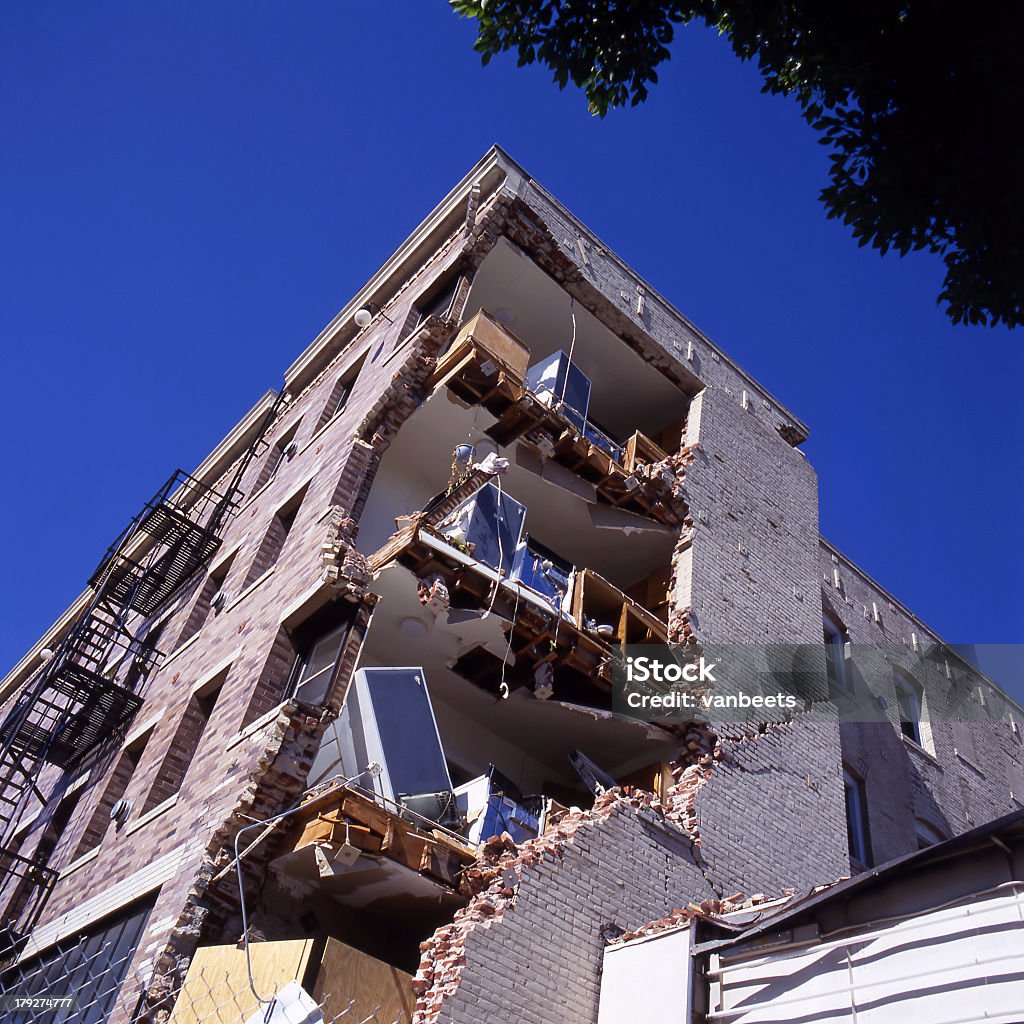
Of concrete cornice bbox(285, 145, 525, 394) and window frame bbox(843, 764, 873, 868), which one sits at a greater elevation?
concrete cornice bbox(285, 145, 525, 394)

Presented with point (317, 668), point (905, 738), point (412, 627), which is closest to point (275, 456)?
point (412, 627)

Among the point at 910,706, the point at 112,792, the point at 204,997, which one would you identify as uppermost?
the point at 910,706

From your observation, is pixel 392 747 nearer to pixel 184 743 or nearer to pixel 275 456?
pixel 184 743

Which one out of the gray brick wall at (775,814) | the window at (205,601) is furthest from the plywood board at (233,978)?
the window at (205,601)

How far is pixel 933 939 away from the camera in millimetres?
8086

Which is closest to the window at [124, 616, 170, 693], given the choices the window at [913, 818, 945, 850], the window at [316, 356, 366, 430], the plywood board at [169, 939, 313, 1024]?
the window at [316, 356, 366, 430]

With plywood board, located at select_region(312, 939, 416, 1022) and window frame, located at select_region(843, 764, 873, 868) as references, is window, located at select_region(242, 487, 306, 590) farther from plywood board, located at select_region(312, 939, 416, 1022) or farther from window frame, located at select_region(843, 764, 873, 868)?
window frame, located at select_region(843, 764, 873, 868)

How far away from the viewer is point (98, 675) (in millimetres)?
18016

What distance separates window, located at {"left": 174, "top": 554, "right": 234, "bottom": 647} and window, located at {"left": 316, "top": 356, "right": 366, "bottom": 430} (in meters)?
3.15

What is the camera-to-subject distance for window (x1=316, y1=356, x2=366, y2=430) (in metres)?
19.9

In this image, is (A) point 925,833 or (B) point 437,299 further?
(A) point 925,833

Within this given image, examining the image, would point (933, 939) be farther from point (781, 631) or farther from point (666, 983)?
point (781, 631)

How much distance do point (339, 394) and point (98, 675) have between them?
6.92m

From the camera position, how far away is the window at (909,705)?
21.7 metres
